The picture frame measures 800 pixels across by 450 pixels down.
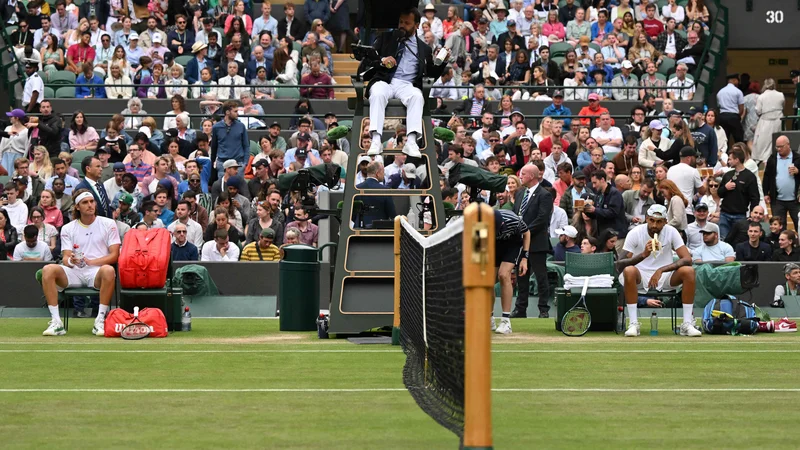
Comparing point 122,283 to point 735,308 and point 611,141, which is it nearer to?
point 735,308

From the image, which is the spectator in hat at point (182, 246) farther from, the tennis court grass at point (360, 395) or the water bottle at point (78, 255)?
the tennis court grass at point (360, 395)

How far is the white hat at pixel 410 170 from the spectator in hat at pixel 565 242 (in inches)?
94.2

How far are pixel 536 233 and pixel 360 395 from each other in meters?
10.2

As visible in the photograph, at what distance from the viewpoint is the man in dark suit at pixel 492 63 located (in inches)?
1152

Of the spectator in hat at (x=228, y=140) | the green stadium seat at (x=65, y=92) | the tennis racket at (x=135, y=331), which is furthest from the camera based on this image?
the green stadium seat at (x=65, y=92)

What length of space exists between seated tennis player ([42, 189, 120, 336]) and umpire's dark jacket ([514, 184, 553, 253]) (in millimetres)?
6027

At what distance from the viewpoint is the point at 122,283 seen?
16234 mm

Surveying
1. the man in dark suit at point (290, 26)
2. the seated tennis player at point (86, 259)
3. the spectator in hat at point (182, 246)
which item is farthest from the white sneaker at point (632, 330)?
the man in dark suit at point (290, 26)

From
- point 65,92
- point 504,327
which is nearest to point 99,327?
point 504,327

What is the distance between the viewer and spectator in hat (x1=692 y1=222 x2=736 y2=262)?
69.2 ft

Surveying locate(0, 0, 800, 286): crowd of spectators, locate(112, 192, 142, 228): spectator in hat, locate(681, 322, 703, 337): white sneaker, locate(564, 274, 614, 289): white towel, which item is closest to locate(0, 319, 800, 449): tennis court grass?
locate(681, 322, 703, 337): white sneaker

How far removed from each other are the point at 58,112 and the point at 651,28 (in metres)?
12.9

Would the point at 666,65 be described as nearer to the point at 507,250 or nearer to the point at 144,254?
the point at 507,250

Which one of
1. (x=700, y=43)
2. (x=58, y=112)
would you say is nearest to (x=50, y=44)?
(x=58, y=112)
